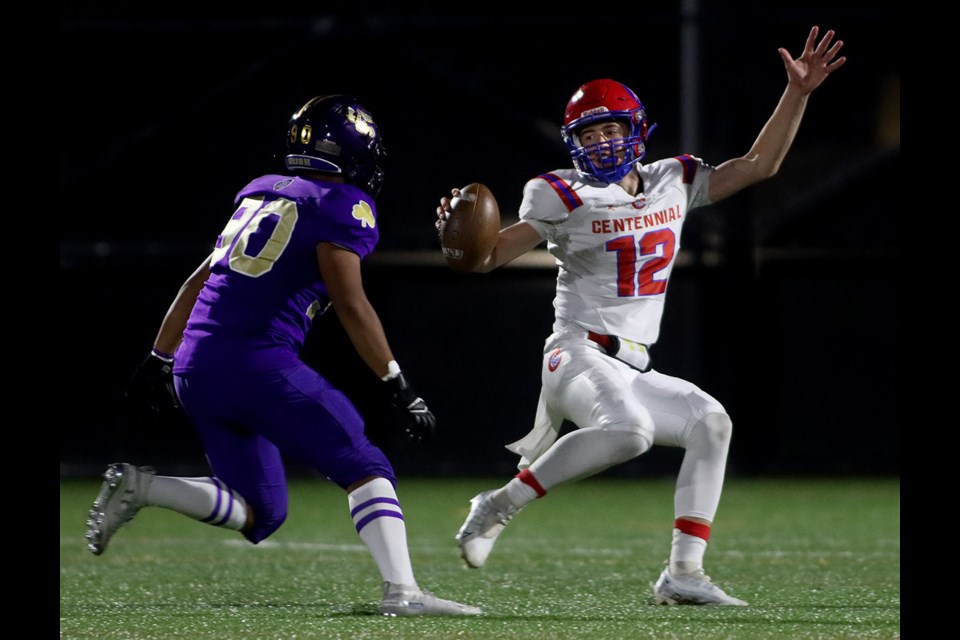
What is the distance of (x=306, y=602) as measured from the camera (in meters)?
4.83

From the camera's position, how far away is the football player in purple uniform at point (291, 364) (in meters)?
4.27

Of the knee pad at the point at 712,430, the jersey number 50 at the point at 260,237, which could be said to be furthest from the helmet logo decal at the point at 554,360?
the jersey number 50 at the point at 260,237

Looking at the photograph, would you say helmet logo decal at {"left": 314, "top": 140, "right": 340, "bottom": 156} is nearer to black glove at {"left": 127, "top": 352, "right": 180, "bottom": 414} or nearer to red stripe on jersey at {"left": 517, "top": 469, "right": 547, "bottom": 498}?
black glove at {"left": 127, "top": 352, "right": 180, "bottom": 414}

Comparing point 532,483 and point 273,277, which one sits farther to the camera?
point 532,483

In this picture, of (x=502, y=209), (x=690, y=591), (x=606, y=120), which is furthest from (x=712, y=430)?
(x=502, y=209)

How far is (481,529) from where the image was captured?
15.6 ft

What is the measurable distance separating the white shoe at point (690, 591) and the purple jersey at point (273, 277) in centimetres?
130

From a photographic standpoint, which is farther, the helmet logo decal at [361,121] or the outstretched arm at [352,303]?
the helmet logo decal at [361,121]

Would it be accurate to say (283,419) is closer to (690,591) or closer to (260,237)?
(260,237)

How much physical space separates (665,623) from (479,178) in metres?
7.36

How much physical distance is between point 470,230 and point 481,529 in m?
0.92

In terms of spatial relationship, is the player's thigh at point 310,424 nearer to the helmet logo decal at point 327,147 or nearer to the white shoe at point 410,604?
the white shoe at point 410,604

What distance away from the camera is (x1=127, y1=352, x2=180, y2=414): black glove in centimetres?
469
